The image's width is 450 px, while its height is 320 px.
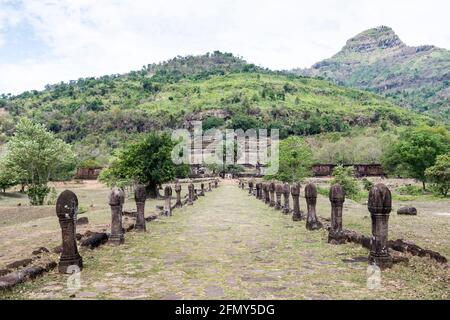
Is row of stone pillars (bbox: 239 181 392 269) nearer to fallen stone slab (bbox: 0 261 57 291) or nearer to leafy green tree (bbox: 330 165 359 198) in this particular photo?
fallen stone slab (bbox: 0 261 57 291)

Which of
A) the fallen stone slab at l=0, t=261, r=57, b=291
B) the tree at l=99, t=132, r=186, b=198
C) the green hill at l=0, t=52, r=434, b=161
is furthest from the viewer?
the green hill at l=0, t=52, r=434, b=161

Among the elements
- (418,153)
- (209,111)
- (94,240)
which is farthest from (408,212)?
(209,111)

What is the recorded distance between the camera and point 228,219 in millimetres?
16500

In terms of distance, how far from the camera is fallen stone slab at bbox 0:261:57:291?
6.49m

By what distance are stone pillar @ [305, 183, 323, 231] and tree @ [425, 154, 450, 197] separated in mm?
26807

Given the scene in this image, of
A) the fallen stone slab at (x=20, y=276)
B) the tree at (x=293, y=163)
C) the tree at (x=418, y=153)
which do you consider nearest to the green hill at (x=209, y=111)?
the tree at (x=293, y=163)

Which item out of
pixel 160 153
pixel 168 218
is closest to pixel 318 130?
pixel 160 153

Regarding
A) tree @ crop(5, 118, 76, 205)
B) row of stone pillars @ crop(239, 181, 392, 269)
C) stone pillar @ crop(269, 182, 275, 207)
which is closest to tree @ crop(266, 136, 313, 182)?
stone pillar @ crop(269, 182, 275, 207)

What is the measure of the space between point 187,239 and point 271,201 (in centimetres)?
1256

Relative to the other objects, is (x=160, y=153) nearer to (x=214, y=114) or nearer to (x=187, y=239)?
(x=187, y=239)

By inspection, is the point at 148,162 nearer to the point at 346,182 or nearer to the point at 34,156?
the point at 34,156

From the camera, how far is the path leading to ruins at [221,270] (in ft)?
20.7

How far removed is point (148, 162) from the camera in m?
32.2

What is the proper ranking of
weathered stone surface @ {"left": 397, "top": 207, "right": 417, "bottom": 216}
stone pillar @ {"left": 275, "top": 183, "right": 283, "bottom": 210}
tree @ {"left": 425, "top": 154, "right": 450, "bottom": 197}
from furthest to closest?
tree @ {"left": 425, "top": 154, "right": 450, "bottom": 197} → stone pillar @ {"left": 275, "top": 183, "right": 283, "bottom": 210} → weathered stone surface @ {"left": 397, "top": 207, "right": 417, "bottom": 216}
